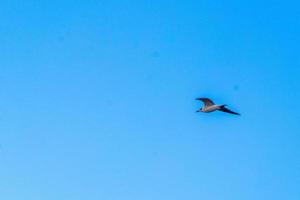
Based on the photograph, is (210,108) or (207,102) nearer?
(207,102)

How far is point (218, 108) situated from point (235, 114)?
0.87 m

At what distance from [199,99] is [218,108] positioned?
99cm

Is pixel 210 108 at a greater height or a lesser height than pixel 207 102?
lesser

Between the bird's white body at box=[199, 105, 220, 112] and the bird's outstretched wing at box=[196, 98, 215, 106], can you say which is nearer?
the bird's outstretched wing at box=[196, 98, 215, 106]

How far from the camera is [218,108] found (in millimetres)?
97438

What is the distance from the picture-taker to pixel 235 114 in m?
97.1

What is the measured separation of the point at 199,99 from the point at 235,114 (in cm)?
Result: 173

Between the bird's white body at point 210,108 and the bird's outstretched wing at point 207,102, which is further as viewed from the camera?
the bird's white body at point 210,108
